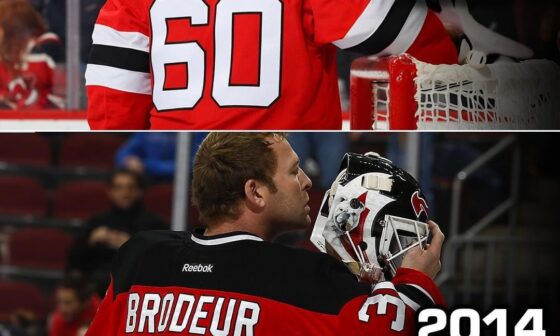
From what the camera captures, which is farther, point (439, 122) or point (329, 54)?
point (329, 54)

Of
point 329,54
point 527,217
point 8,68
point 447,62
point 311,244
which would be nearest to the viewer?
point 527,217

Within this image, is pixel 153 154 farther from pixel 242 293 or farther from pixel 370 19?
pixel 370 19

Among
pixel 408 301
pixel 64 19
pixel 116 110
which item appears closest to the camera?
pixel 408 301

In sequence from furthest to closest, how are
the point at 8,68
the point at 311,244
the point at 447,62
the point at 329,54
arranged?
the point at 8,68
the point at 329,54
the point at 447,62
the point at 311,244

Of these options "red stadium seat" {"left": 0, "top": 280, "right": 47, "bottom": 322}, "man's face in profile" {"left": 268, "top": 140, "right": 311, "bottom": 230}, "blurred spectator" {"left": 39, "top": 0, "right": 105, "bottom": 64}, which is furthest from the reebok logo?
"blurred spectator" {"left": 39, "top": 0, "right": 105, "bottom": 64}

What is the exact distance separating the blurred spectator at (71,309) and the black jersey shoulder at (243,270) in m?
0.05

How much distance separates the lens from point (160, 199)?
188cm

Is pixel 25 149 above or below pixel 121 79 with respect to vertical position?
below

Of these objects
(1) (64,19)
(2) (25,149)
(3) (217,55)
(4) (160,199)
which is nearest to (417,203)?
(4) (160,199)

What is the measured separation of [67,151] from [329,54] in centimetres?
50

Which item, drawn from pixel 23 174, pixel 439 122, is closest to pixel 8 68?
pixel 23 174

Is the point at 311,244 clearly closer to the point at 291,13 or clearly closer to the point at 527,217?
the point at 527,217

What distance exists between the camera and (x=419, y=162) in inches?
70.1
